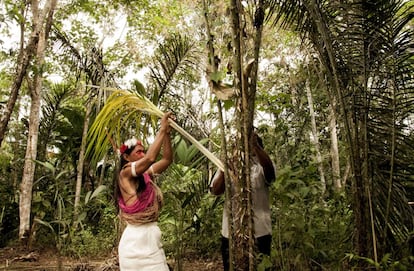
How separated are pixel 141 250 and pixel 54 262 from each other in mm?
4195

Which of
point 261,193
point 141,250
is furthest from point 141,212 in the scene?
point 261,193

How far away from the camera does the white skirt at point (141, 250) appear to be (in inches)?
108

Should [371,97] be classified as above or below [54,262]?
above

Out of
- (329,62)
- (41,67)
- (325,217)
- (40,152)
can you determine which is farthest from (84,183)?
(329,62)

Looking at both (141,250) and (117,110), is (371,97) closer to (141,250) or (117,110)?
(117,110)

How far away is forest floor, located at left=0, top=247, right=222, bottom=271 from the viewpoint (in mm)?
5121

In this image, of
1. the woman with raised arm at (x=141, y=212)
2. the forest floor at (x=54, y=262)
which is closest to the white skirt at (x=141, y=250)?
the woman with raised arm at (x=141, y=212)

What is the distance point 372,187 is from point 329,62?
1.15m

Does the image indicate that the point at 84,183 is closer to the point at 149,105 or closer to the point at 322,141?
the point at 149,105

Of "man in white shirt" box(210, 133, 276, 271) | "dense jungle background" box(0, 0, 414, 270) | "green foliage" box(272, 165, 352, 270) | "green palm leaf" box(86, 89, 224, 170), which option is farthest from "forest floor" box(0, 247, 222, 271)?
"green palm leaf" box(86, 89, 224, 170)

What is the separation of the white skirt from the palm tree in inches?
63.3

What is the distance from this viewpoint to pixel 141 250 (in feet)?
9.04

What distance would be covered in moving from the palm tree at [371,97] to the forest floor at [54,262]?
2.39 m

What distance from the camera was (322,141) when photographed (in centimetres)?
1237
